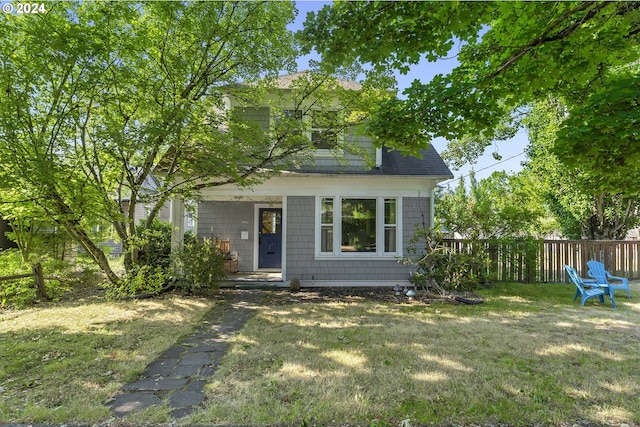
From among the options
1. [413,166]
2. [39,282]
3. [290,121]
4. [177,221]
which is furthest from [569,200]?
[39,282]

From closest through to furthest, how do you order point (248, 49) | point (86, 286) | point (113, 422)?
point (113, 422), point (248, 49), point (86, 286)

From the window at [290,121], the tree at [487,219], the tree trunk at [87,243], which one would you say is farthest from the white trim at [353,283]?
the tree trunk at [87,243]

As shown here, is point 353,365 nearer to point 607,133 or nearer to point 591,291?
point 607,133

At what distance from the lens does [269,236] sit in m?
11.3

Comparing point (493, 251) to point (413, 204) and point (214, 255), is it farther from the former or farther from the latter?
point (214, 255)

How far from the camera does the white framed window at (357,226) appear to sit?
357 inches

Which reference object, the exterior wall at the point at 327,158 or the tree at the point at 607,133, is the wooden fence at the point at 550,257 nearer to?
the exterior wall at the point at 327,158

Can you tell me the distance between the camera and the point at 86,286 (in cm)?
915

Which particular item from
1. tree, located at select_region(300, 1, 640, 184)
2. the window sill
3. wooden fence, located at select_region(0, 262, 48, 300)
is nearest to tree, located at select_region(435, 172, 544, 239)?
the window sill

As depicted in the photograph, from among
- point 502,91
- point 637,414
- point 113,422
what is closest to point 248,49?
point 502,91

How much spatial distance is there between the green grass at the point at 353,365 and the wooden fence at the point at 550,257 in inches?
117

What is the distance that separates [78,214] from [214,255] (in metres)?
2.90

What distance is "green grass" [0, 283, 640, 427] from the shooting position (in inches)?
110

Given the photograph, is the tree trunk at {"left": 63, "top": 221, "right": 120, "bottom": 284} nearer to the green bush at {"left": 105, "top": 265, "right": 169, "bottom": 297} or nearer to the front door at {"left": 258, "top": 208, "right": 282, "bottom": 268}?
the green bush at {"left": 105, "top": 265, "right": 169, "bottom": 297}
